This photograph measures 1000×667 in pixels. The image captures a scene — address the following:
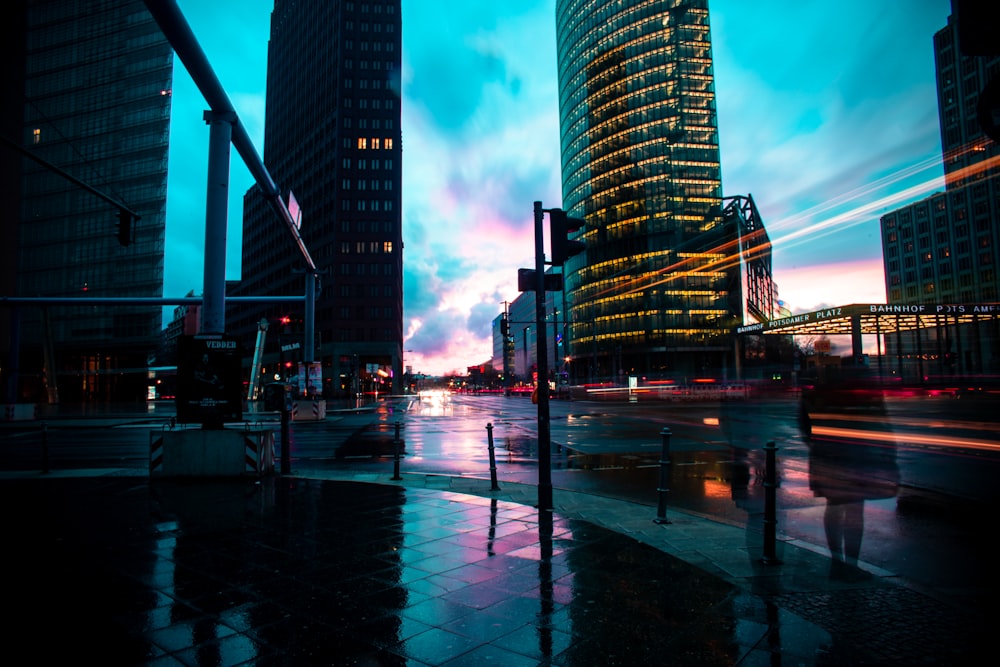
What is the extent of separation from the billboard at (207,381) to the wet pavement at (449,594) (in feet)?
11.7

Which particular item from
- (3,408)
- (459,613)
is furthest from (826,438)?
(3,408)

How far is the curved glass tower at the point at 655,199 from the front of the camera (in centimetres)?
9419

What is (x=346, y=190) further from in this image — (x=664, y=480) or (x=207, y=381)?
(x=664, y=480)

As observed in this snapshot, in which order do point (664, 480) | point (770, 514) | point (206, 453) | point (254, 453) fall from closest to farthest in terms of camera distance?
point (770, 514) < point (664, 480) < point (206, 453) < point (254, 453)

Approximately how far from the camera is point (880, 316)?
56.2 metres

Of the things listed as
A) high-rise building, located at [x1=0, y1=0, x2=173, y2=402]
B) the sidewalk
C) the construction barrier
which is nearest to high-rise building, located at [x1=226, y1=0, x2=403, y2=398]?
high-rise building, located at [x1=0, y1=0, x2=173, y2=402]

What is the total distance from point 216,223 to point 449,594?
1090 centimetres

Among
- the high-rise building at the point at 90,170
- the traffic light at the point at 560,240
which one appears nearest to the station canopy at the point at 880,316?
the traffic light at the point at 560,240

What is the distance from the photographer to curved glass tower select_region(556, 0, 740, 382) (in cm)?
9419

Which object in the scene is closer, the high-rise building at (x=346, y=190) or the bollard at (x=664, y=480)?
the bollard at (x=664, y=480)

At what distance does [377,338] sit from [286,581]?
92533mm

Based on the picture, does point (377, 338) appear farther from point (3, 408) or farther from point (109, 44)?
point (3, 408)

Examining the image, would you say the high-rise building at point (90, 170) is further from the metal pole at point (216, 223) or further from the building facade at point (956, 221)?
the building facade at point (956, 221)

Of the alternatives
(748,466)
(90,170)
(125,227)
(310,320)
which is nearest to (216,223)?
(125,227)
